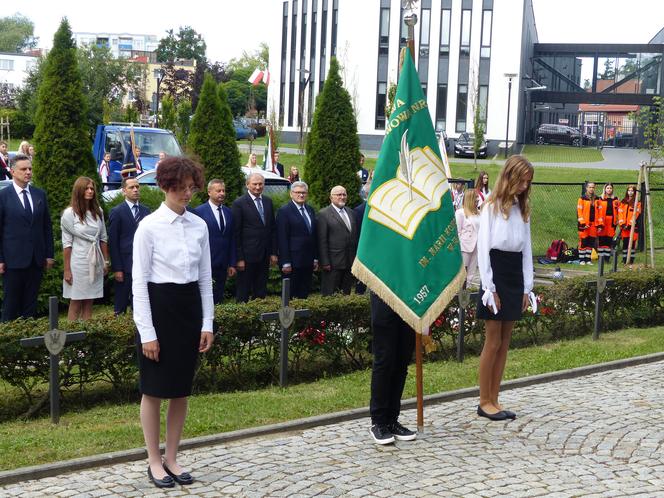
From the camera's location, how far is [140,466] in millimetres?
6258

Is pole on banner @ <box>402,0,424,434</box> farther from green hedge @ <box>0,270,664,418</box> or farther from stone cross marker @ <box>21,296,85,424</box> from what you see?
stone cross marker @ <box>21,296,85,424</box>

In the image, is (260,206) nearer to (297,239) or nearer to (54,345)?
(297,239)

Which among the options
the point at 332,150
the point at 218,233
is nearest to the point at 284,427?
the point at 218,233

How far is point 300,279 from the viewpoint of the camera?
12.8 metres

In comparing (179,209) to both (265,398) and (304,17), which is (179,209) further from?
(304,17)

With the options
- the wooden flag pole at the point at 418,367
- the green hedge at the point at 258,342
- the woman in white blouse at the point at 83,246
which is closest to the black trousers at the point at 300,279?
the woman in white blouse at the point at 83,246

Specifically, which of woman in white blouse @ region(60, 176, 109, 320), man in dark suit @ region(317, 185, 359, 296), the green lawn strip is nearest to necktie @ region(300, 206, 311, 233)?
man in dark suit @ region(317, 185, 359, 296)

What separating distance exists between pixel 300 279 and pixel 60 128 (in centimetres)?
413

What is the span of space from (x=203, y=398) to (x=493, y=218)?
9.15 ft

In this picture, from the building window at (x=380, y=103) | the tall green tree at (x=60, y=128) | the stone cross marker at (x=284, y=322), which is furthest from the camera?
the building window at (x=380, y=103)

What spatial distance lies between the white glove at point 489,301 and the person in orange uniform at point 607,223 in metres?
14.5

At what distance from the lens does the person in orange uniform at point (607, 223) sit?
21328 mm

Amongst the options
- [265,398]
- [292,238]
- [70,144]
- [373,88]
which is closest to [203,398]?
[265,398]

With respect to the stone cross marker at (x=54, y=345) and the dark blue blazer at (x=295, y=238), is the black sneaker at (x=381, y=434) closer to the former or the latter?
the stone cross marker at (x=54, y=345)
